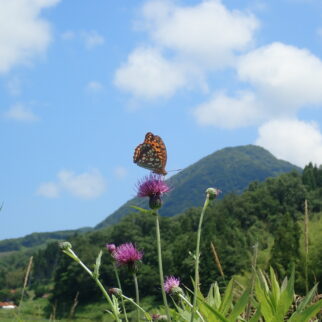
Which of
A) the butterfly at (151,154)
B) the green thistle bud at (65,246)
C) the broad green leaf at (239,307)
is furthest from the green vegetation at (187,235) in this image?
the broad green leaf at (239,307)

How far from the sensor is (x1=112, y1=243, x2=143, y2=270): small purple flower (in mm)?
3850

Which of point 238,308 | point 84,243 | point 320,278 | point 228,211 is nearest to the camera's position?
point 238,308

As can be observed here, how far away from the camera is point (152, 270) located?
4508 inches

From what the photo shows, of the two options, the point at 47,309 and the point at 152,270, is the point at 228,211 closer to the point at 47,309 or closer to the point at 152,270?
the point at 152,270

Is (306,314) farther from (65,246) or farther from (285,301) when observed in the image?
(65,246)

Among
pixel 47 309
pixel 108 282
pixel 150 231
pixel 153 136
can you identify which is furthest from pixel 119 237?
pixel 153 136

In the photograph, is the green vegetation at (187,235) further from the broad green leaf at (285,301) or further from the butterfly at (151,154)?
the broad green leaf at (285,301)

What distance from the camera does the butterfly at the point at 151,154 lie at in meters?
4.68

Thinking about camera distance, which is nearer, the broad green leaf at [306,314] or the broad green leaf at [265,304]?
the broad green leaf at [306,314]

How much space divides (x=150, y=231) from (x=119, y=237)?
843 centimetres

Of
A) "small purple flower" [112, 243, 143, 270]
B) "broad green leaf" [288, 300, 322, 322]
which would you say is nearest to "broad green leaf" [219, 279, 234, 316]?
"broad green leaf" [288, 300, 322, 322]

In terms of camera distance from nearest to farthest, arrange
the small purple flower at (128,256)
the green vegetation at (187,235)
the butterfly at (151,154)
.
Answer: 1. the small purple flower at (128,256)
2. the butterfly at (151,154)
3. the green vegetation at (187,235)

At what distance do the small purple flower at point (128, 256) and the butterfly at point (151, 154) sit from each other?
0.92 meters

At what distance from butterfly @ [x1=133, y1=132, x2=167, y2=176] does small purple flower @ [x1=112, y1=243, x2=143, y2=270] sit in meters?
0.92
